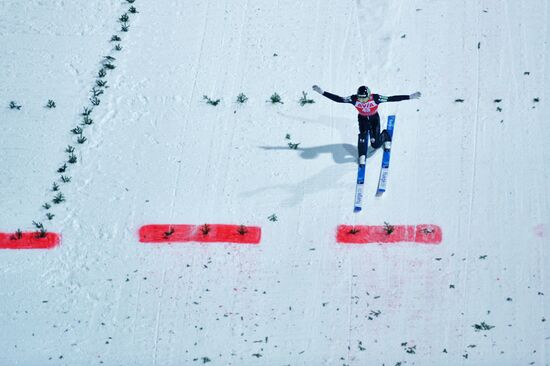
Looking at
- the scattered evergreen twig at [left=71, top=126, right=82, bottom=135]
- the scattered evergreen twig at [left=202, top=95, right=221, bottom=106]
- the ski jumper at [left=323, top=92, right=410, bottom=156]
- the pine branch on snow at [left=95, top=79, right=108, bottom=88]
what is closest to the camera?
the ski jumper at [left=323, top=92, right=410, bottom=156]

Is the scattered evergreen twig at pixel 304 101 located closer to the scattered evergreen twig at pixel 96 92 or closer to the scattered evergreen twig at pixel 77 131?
the scattered evergreen twig at pixel 96 92

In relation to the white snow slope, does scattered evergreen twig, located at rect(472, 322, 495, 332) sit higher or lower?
lower

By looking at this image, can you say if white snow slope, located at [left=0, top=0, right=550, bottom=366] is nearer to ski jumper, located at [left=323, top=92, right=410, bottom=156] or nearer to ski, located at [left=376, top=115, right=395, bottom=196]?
ski, located at [left=376, top=115, right=395, bottom=196]

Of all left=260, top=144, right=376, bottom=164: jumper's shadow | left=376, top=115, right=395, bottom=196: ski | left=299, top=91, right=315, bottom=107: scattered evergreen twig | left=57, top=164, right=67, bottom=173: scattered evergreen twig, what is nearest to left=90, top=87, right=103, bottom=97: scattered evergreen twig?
left=57, top=164, right=67, bottom=173: scattered evergreen twig

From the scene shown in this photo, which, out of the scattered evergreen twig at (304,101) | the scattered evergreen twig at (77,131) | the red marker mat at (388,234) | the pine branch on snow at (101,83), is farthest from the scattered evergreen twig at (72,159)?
the red marker mat at (388,234)

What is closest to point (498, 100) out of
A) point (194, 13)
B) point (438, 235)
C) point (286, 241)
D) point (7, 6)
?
point (438, 235)

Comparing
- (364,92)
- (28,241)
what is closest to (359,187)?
(364,92)

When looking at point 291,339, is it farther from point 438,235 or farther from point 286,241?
point 438,235
